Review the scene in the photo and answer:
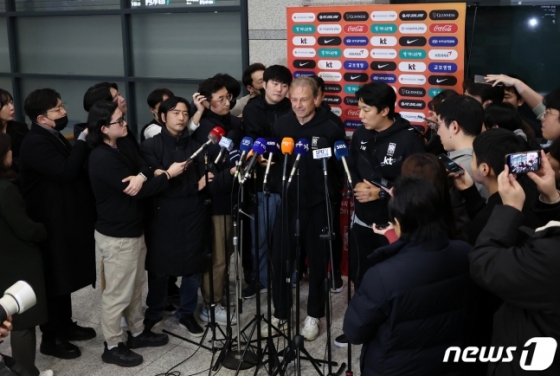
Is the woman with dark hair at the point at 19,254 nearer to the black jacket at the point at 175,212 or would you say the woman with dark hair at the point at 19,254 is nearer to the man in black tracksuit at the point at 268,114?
the black jacket at the point at 175,212

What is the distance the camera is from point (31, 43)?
8.40 metres

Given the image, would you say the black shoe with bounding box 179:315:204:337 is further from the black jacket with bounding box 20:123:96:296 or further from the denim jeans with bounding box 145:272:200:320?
the black jacket with bounding box 20:123:96:296

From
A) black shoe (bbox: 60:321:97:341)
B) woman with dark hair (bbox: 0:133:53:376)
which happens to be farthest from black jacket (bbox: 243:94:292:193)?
woman with dark hair (bbox: 0:133:53:376)

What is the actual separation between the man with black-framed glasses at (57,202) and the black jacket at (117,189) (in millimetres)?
171

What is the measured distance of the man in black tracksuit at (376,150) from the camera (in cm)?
392

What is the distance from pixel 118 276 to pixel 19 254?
62cm

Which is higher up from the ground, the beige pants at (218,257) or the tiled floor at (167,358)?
the beige pants at (218,257)

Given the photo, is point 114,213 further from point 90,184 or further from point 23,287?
point 23,287

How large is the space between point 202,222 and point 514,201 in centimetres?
229

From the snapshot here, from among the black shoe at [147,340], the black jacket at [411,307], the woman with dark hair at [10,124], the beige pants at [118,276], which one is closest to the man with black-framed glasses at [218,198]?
the black shoe at [147,340]

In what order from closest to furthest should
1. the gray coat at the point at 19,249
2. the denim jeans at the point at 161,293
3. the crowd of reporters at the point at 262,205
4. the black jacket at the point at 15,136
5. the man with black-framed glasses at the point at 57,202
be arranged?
the crowd of reporters at the point at 262,205 → the gray coat at the point at 19,249 → the man with black-framed glasses at the point at 57,202 → the denim jeans at the point at 161,293 → the black jacket at the point at 15,136

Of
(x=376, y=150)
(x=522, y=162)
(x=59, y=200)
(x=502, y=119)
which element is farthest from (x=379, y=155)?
(x=59, y=200)

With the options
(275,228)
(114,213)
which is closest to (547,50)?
(275,228)

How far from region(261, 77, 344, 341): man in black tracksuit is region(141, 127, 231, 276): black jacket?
1.69 ft
